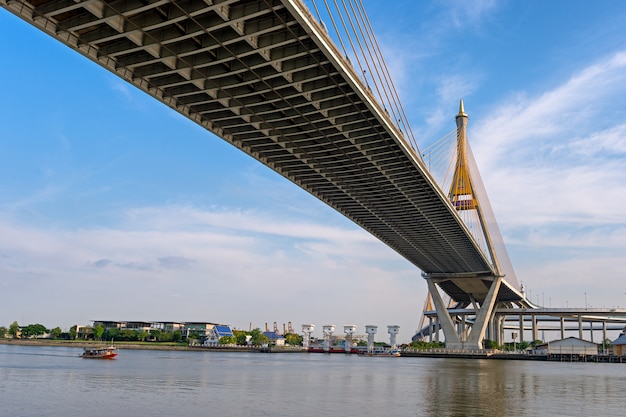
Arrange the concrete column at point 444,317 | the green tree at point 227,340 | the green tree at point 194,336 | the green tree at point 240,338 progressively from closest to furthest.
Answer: the concrete column at point 444,317, the green tree at point 227,340, the green tree at point 240,338, the green tree at point 194,336

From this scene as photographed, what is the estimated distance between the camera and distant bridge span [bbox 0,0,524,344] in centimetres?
2225

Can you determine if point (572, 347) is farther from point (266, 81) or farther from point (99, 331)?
point (99, 331)

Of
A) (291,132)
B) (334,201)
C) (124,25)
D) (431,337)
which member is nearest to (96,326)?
(431,337)

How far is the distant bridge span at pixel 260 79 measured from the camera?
2225 centimetres

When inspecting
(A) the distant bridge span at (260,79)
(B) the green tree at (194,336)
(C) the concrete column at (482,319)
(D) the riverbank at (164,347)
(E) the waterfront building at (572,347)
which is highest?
(A) the distant bridge span at (260,79)

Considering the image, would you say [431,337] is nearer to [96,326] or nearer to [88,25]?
[96,326]

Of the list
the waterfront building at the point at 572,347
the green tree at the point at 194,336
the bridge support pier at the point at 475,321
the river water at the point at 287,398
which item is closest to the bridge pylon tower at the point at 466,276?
the bridge support pier at the point at 475,321

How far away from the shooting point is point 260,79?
91.2 feet

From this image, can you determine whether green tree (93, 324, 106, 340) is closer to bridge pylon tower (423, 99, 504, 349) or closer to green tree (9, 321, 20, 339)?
green tree (9, 321, 20, 339)

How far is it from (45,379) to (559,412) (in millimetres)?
33226

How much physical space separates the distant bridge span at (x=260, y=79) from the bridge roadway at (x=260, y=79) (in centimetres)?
5

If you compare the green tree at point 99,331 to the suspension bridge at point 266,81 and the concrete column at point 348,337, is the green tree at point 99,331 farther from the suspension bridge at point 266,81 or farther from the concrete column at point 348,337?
the suspension bridge at point 266,81

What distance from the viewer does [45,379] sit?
40.2 m

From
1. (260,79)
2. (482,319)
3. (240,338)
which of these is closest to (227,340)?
(240,338)
